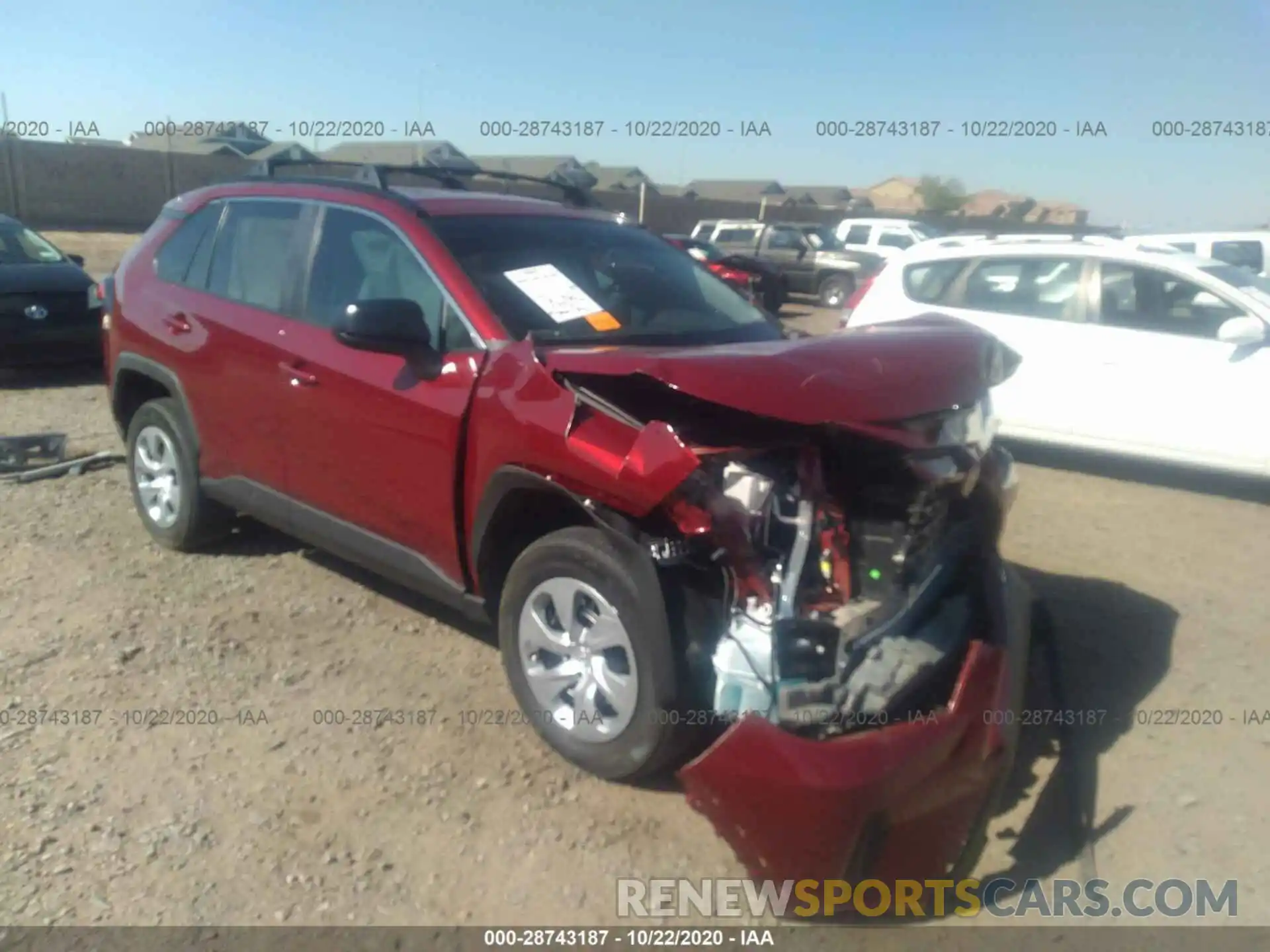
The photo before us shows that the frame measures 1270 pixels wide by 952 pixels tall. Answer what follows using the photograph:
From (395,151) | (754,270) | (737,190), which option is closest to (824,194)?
(737,190)

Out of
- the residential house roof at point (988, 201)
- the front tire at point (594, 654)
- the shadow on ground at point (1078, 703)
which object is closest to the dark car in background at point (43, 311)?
the front tire at point (594, 654)

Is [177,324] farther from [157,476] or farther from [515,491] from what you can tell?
[515,491]

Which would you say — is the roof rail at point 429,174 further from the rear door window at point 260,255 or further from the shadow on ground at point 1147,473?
the shadow on ground at point 1147,473

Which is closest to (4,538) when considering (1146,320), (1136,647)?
(1136,647)

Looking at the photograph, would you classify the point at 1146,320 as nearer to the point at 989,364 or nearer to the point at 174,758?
the point at 989,364

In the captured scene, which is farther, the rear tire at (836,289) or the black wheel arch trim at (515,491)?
the rear tire at (836,289)

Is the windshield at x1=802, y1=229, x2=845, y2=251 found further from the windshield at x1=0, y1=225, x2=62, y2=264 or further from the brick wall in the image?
the windshield at x1=0, y1=225, x2=62, y2=264

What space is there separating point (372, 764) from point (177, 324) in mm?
2577

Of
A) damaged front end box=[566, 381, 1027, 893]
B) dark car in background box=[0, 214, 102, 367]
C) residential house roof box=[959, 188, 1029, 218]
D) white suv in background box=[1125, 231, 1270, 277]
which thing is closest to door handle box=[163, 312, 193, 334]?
damaged front end box=[566, 381, 1027, 893]

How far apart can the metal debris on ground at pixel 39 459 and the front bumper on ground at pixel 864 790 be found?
5457 mm

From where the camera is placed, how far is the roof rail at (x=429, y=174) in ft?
15.2

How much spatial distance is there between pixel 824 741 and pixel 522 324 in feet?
6.01

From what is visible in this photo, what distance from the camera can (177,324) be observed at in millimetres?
5020

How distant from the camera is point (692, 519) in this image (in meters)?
2.99
